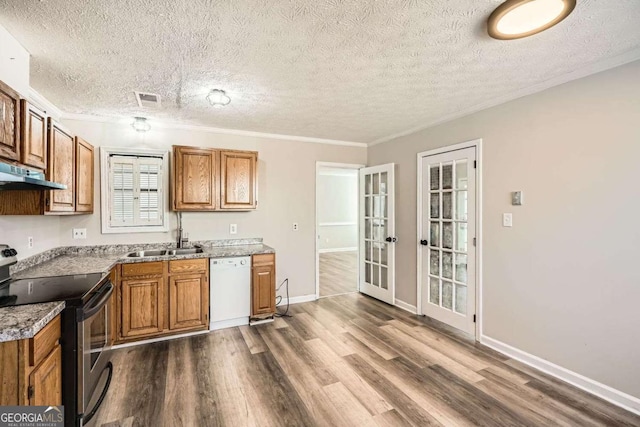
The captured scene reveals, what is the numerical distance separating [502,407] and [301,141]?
12.4 ft

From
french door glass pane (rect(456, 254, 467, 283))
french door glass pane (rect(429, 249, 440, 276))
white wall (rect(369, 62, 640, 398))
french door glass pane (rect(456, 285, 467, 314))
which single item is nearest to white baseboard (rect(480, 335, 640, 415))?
white wall (rect(369, 62, 640, 398))

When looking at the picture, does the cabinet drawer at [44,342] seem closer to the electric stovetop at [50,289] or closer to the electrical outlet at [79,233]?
the electric stovetop at [50,289]

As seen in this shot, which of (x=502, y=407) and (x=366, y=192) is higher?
(x=366, y=192)

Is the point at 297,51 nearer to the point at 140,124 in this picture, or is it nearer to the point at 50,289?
the point at 50,289

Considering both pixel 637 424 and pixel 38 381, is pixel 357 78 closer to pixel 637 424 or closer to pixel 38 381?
pixel 38 381

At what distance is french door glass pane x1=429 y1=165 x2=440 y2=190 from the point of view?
3.53m

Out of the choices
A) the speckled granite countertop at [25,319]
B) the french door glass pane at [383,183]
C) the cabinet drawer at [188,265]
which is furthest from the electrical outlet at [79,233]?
the french door glass pane at [383,183]

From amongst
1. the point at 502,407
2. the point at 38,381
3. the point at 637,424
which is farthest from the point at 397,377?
the point at 38,381

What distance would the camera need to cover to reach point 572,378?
7.64ft

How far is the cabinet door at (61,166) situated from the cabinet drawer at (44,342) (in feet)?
3.73

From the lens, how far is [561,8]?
1.51 metres

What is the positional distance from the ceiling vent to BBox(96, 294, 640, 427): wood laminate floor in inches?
98.6

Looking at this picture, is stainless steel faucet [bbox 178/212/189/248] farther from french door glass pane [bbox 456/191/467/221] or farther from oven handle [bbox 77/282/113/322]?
french door glass pane [bbox 456/191/467/221]

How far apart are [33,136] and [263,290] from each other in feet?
8.27
